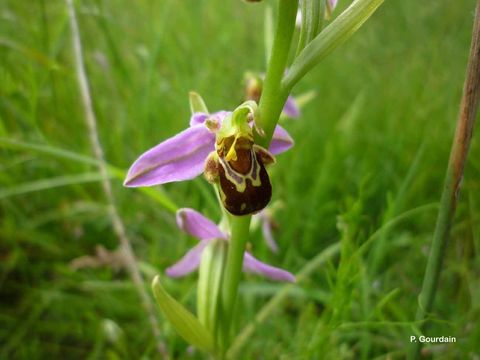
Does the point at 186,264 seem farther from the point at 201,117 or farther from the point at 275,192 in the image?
the point at 275,192

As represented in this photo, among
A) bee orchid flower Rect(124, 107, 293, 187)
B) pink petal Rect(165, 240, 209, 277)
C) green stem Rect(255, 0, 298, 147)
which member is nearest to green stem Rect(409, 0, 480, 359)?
green stem Rect(255, 0, 298, 147)

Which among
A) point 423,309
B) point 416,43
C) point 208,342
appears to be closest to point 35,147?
point 208,342

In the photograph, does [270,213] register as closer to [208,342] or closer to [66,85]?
[208,342]

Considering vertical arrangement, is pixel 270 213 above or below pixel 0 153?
below

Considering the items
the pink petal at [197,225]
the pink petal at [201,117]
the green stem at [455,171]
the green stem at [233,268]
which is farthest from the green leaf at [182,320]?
the green stem at [455,171]

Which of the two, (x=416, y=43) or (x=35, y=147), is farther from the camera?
(x=416, y=43)

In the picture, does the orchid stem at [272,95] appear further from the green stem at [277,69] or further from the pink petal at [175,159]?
the pink petal at [175,159]

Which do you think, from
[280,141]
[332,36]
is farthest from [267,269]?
[332,36]

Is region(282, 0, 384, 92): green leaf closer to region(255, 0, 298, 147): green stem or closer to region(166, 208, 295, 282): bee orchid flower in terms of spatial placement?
region(255, 0, 298, 147): green stem
